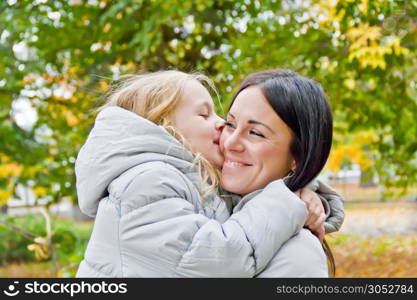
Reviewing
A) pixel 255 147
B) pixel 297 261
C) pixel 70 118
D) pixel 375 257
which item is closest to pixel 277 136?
pixel 255 147

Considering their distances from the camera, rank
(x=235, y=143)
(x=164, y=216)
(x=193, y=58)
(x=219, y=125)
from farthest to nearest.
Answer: (x=193, y=58), (x=219, y=125), (x=235, y=143), (x=164, y=216)

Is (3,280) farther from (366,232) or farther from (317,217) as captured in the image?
(366,232)

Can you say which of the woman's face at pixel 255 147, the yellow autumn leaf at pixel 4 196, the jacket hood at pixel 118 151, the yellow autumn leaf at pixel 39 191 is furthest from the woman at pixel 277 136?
the yellow autumn leaf at pixel 4 196

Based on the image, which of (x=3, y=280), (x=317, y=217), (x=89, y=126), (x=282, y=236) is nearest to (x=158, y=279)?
(x=282, y=236)

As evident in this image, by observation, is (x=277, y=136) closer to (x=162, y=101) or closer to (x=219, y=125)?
(x=219, y=125)

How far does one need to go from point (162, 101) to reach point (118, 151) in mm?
281

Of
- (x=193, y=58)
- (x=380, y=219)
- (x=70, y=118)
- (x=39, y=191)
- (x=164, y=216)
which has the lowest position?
(x=380, y=219)

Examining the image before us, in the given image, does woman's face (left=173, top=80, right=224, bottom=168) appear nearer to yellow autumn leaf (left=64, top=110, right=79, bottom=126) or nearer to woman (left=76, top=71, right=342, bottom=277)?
woman (left=76, top=71, right=342, bottom=277)

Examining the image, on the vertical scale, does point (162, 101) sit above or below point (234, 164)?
above

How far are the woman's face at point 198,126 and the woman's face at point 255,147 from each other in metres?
0.08

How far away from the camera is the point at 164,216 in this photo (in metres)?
1.60

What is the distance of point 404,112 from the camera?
20.2ft

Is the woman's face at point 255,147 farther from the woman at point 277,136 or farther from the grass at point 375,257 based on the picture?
the grass at point 375,257

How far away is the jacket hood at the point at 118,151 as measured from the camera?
171 cm
